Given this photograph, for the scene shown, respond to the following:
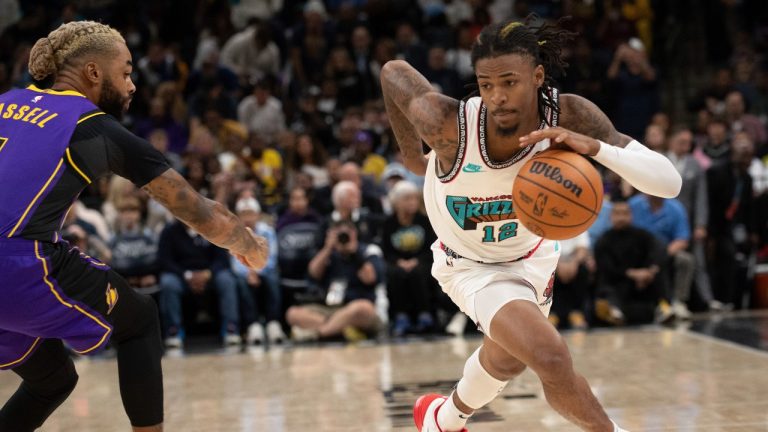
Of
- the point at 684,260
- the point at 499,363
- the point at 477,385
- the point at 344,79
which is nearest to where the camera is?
the point at 499,363

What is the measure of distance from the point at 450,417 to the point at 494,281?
857 millimetres

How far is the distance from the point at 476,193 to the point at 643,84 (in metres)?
9.39

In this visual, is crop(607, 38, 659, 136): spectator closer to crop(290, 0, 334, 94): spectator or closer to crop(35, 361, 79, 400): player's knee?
crop(290, 0, 334, 94): spectator

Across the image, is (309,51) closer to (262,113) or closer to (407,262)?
(262,113)

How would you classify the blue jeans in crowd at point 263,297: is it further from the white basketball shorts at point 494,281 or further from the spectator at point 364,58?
the white basketball shorts at point 494,281

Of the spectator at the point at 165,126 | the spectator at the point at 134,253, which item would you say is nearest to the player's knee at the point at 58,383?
the spectator at the point at 134,253

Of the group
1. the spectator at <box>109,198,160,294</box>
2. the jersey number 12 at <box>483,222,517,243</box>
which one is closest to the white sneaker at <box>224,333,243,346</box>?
the spectator at <box>109,198,160,294</box>

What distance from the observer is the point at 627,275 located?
397 inches

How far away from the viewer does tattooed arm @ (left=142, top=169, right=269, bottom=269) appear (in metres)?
3.90

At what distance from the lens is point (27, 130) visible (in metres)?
3.75

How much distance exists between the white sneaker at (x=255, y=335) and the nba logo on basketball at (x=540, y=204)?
6.10 metres

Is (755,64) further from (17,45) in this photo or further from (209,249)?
(17,45)

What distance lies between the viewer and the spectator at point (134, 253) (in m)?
9.85

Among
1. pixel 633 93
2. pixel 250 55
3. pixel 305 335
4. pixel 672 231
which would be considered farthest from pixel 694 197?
pixel 250 55
